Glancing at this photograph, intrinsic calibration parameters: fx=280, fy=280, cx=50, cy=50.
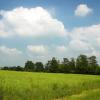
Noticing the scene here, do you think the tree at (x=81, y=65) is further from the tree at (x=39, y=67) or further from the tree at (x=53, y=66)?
the tree at (x=39, y=67)

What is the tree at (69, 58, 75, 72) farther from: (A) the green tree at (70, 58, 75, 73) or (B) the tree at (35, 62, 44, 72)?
(B) the tree at (35, 62, 44, 72)

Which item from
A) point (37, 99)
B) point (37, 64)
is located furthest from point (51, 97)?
point (37, 64)

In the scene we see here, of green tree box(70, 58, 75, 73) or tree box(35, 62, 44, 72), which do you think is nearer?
green tree box(70, 58, 75, 73)

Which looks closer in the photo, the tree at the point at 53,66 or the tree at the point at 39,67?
the tree at the point at 53,66

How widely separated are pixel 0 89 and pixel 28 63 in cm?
11642

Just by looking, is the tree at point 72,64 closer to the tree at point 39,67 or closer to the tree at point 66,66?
the tree at point 66,66

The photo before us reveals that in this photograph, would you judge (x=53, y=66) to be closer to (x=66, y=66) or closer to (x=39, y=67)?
A: (x=66, y=66)

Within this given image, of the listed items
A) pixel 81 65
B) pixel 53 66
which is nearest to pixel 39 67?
pixel 53 66

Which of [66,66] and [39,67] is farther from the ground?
[39,67]

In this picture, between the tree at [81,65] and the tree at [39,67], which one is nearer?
the tree at [81,65]

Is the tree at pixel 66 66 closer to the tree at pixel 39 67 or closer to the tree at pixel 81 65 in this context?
the tree at pixel 81 65

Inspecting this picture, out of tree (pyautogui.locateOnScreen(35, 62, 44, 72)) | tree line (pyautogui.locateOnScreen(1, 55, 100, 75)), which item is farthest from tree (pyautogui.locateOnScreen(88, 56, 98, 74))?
tree (pyautogui.locateOnScreen(35, 62, 44, 72))

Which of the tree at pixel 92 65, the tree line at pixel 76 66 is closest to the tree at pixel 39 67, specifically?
the tree line at pixel 76 66

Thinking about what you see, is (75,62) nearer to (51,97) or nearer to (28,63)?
(28,63)
